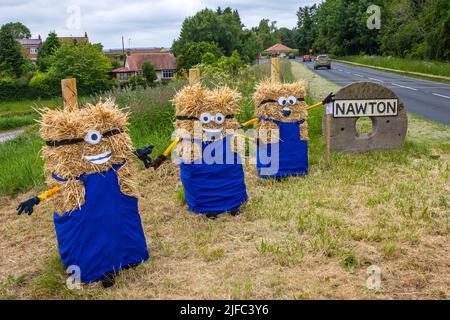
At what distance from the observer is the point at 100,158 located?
3979 mm

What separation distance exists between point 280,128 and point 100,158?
3.20 metres

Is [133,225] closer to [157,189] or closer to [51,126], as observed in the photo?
[51,126]

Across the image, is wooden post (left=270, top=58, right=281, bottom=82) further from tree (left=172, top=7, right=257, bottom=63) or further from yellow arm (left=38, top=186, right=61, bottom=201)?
tree (left=172, top=7, right=257, bottom=63)

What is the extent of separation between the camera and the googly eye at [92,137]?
12.9 feet

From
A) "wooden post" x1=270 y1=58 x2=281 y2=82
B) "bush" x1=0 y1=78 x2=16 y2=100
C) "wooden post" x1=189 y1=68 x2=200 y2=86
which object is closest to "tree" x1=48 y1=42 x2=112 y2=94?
"bush" x1=0 y1=78 x2=16 y2=100

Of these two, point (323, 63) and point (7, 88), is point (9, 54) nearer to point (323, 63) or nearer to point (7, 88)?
point (7, 88)

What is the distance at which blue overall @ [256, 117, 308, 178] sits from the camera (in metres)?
6.62

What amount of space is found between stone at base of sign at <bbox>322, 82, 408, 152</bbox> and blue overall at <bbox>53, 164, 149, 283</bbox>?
14.9 feet

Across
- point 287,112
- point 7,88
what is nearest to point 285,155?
point 287,112

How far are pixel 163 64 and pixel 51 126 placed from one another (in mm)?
68532

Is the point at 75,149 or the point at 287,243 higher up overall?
the point at 75,149

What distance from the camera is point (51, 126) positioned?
3.94m

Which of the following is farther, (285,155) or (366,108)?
(366,108)
